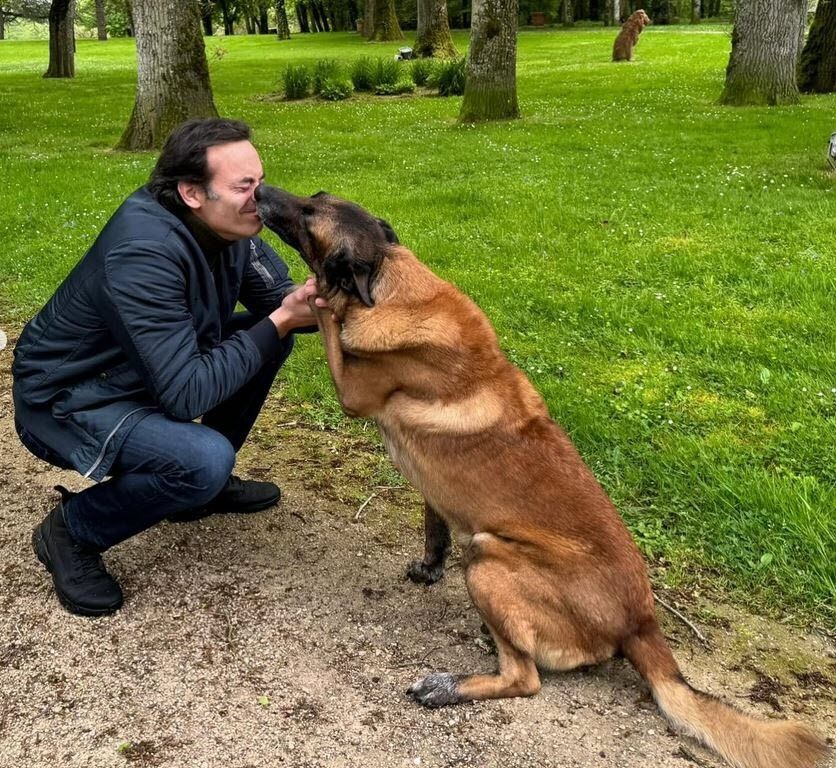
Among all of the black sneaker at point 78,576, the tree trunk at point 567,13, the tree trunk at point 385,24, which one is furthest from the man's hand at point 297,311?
the tree trunk at point 567,13

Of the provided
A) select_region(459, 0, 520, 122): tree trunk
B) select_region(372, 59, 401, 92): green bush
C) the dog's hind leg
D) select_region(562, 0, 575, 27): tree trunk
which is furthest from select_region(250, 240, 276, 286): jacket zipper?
select_region(562, 0, 575, 27): tree trunk

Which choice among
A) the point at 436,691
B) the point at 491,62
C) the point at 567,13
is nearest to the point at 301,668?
the point at 436,691

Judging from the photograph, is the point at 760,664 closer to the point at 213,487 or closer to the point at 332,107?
the point at 213,487

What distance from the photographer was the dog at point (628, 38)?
78.3ft

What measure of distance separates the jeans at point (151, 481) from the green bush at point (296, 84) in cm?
1758

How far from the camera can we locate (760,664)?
2781 millimetres

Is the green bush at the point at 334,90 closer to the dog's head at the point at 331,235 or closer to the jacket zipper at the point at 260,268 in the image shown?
the jacket zipper at the point at 260,268

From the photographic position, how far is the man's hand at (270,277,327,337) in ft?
9.71

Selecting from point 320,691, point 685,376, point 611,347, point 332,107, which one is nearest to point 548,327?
point 611,347

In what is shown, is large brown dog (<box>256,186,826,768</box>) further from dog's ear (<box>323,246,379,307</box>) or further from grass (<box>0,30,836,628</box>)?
grass (<box>0,30,836,628</box>)

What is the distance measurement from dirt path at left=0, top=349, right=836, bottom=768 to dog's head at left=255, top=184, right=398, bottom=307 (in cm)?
124

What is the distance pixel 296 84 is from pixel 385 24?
2257cm

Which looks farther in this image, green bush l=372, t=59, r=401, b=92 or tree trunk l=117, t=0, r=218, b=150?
green bush l=372, t=59, r=401, b=92

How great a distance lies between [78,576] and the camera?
3047 millimetres
